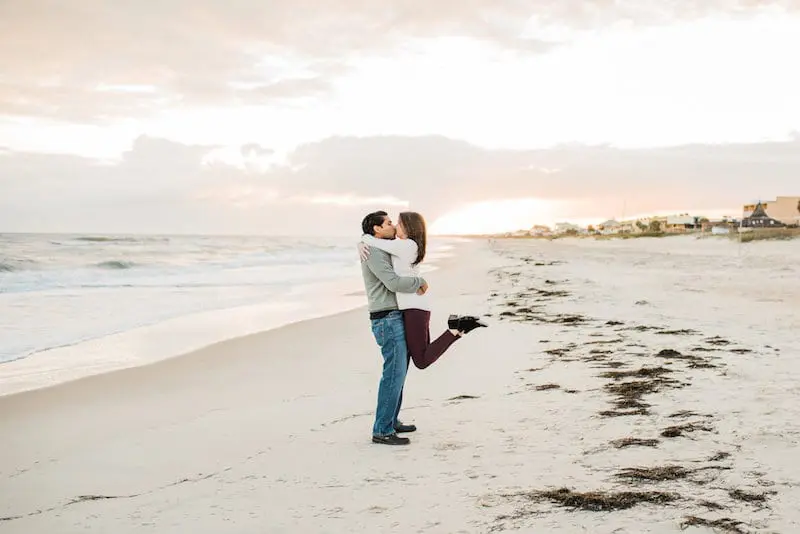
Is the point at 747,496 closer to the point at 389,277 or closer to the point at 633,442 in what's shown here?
the point at 633,442

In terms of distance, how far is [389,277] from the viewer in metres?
5.07

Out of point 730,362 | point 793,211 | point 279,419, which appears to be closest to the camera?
point 279,419

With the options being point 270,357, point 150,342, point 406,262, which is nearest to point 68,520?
point 406,262

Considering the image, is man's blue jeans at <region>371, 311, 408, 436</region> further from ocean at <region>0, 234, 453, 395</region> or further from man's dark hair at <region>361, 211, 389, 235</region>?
ocean at <region>0, 234, 453, 395</region>

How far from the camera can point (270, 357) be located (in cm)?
995

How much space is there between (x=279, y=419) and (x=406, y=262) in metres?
2.22

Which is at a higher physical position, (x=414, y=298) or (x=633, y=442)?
(x=414, y=298)

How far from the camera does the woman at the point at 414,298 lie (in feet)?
16.9

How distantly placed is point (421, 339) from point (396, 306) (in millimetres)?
344

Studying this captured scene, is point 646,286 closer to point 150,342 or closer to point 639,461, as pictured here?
point 150,342

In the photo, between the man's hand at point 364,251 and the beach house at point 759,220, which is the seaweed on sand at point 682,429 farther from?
the beach house at point 759,220

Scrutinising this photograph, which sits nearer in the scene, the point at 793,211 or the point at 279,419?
the point at 279,419

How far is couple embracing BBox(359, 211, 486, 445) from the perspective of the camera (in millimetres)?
5129

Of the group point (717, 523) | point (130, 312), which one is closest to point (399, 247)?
point (717, 523)
